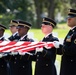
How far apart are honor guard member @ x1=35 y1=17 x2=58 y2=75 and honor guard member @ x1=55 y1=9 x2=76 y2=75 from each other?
52 cm

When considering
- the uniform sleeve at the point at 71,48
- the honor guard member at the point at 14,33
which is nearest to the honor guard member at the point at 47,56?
the uniform sleeve at the point at 71,48

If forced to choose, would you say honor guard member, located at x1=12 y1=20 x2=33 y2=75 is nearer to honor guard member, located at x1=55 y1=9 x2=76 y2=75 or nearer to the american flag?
the american flag

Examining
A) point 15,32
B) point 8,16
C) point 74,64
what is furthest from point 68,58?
point 8,16

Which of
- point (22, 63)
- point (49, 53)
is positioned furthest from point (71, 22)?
point (22, 63)

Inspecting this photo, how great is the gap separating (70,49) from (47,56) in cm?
100

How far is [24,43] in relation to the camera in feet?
23.2

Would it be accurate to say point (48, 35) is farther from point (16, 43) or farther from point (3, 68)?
A: point (3, 68)

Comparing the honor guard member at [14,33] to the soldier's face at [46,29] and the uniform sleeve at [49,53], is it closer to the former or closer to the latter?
the soldier's face at [46,29]

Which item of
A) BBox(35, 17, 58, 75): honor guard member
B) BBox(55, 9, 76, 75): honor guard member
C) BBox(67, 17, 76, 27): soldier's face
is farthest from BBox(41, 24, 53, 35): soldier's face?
BBox(67, 17, 76, 27): soldier's face

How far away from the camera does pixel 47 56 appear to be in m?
6.63

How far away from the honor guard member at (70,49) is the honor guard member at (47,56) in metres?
0.52

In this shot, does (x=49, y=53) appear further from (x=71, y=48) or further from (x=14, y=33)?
(x=14, y=33)

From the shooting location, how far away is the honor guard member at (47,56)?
661 centimetres

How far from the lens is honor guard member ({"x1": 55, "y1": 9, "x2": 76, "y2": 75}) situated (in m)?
5.75
